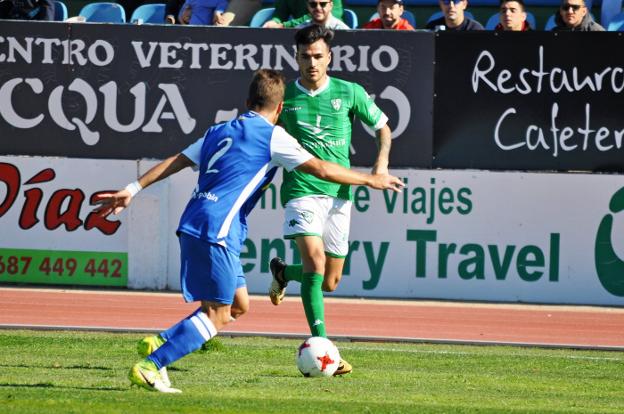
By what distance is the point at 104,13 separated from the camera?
52.7ft

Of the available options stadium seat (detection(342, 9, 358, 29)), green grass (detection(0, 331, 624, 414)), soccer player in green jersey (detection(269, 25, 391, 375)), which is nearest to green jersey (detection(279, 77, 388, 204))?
soccer player in green jersey (detection(269, 25, 391, 375))

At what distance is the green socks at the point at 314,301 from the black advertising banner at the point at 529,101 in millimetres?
5280

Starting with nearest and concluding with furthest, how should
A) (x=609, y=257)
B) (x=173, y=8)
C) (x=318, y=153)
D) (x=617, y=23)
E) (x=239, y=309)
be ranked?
(x=239, y=309) → (x=318, y=153) → (x=609, y=257) → (x=617, y=23) → (x=173, y=8)

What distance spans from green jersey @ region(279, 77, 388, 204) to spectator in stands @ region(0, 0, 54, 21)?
6507 mm

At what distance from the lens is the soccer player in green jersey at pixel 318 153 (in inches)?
368

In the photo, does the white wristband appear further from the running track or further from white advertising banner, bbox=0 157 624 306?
white advertising banner, bbox=0 157 624 306

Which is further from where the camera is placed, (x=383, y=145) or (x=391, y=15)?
(x=391, y=15)

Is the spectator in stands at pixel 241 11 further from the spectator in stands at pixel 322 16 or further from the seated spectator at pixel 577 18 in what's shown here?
the seated spectator at pixel 577 18

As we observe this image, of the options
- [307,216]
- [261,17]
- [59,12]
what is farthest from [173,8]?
[307,216]

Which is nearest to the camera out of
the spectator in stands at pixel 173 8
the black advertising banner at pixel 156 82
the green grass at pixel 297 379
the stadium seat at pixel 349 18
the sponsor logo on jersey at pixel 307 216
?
the green grass at pixel 297 379

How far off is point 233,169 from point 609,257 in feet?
24.8

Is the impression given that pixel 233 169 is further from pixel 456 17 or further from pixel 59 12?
pixel 59 12

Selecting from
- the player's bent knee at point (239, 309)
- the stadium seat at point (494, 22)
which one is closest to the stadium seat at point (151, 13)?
the stadium seat at point (494, 22)

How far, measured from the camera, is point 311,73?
952 cm
